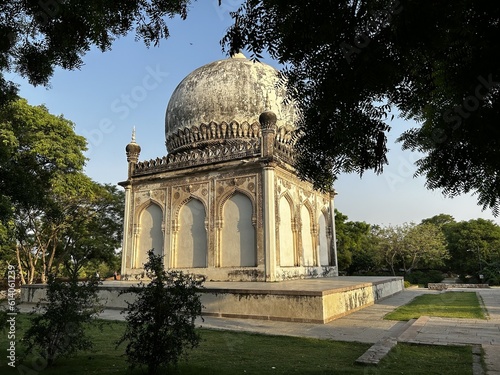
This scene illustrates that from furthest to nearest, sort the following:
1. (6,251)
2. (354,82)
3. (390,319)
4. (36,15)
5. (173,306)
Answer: (6,251), (390,319), (173,306), (36,15), (354,82)

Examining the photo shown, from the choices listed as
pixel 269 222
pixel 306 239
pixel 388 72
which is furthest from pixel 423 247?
pixel 388 72

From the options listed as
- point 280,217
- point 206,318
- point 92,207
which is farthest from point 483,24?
point 92,207

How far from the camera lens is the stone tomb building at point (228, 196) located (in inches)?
491

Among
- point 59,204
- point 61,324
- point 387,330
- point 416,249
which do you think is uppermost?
point 59,204

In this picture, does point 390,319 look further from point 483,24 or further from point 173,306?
point 483,24

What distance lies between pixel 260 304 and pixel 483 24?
7487mm

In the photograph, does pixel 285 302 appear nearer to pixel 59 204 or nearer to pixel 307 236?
pixel 307 236

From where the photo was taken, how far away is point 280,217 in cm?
1284

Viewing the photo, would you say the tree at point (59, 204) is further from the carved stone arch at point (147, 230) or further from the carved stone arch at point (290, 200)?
the carved stone arch at point (290, 200)

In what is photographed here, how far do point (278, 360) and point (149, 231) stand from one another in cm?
1063

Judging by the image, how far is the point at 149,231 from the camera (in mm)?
14719

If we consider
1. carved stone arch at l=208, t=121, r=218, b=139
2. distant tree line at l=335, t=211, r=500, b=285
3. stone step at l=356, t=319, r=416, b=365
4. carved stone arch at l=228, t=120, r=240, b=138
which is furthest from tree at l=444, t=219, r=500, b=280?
stone step at l=356, t=319, r=416, b=365

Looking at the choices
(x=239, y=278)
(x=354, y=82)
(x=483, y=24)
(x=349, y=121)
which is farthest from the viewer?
(x=239, y=278)

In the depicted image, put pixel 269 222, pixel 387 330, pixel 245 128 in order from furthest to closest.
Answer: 1. pixel 245 128
2. pixel 269 222
3. pixel 387 330
